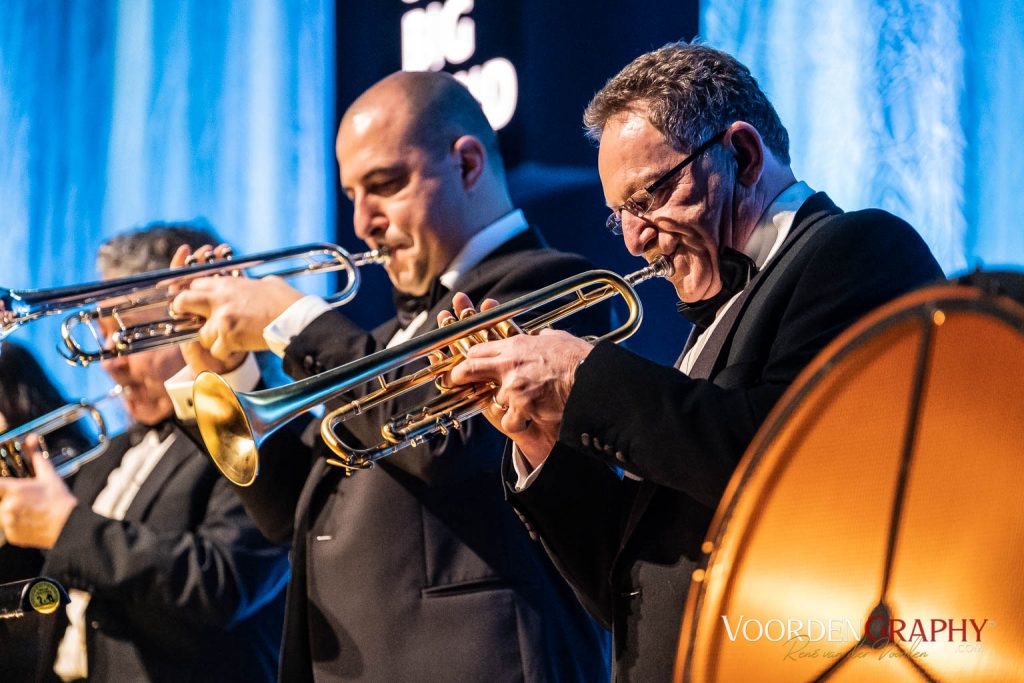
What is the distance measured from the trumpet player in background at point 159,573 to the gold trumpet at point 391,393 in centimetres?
68

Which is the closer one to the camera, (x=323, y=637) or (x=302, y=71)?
(x=323, y=637)

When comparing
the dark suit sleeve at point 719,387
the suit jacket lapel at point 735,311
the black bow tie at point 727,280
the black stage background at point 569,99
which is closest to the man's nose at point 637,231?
the black bow tie at point 727,280

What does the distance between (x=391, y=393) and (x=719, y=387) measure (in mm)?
829

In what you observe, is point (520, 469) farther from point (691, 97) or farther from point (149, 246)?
point (149, 246)

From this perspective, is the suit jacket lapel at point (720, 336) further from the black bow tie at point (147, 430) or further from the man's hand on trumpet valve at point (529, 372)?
the black bow tie at point (147, 430)

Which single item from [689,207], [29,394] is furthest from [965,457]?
[29,394]

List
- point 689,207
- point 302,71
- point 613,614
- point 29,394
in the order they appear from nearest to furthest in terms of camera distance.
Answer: point 613,614 < point 689,207 < point 29,394 < point 302,71

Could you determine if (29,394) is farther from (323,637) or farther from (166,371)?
(323,637)

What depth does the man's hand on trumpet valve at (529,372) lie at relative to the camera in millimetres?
1717

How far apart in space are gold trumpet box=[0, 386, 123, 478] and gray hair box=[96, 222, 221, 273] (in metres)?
0.36

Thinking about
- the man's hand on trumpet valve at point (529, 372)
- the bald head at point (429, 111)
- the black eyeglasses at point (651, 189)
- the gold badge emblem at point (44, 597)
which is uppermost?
the bald head at point (429, 111)

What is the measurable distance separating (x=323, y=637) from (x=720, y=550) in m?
1.87

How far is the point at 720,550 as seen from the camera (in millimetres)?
675

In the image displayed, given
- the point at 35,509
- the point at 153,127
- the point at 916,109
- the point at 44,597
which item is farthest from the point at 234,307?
the point at 153,127
